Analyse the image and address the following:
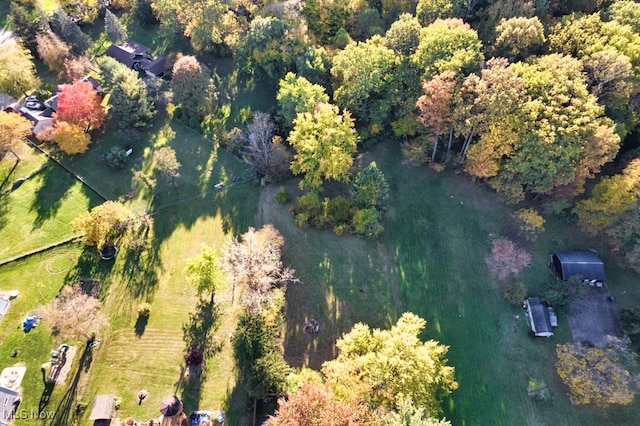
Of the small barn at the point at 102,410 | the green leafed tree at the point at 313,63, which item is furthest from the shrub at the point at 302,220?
the small barn at the point at 102,410

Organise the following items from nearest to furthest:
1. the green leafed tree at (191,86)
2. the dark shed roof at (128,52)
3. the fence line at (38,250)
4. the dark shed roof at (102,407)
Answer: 1. the dark shed roof at (102,407)
2. the fence line at (38,250)
3. the green leafed tree at (191,86)
4. the dark shed roof at (128,52)

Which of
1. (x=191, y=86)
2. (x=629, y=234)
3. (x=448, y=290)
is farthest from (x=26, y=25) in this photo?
(x=629, y=234)

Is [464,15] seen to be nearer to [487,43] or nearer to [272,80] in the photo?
[487,43]

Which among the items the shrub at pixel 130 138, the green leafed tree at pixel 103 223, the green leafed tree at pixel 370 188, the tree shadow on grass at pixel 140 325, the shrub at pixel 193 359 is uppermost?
the shrub at pixel 130 138

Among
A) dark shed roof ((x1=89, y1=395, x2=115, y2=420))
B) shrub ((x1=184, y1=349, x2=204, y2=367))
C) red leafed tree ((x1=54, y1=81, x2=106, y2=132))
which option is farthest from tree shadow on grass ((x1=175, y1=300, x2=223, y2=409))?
red leafed tree ((x1=54, y1=81, x2=106, y2=132))

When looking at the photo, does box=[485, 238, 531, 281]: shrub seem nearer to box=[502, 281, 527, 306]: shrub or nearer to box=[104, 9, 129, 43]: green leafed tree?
box=[502, 281, 527, 306]: shrub

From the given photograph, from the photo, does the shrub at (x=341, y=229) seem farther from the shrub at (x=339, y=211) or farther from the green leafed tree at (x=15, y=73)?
the green leafed tree at (x=15, y=73)
